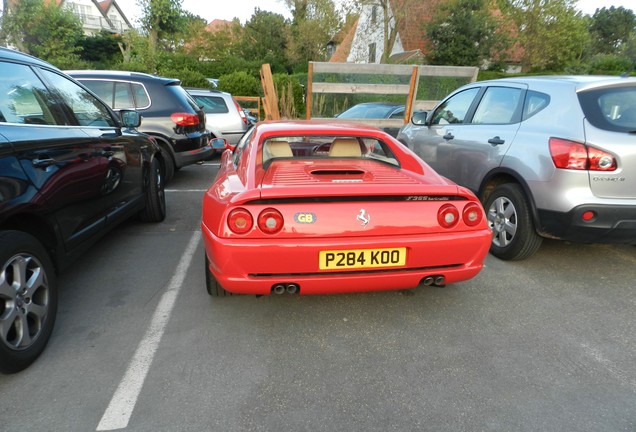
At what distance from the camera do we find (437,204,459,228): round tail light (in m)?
2.56

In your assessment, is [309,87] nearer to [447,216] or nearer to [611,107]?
[611,107]

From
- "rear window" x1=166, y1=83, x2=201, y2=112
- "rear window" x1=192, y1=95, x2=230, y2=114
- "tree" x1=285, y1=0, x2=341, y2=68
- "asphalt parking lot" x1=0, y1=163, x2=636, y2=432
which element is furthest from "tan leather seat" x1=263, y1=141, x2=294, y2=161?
"tree" x1=285, y1=0, x2=341, y2=68

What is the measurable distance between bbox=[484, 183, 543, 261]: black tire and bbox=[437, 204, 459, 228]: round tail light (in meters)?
1.40

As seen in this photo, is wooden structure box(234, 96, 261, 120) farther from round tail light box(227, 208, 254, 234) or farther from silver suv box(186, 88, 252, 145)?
round tail light box(227, 208, 254, 234)

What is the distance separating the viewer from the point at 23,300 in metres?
2.25

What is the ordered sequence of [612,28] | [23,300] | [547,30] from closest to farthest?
[23,300]
[547,30]
[612,28]

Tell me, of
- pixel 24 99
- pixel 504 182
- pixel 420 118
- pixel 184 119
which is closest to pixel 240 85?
pixel 184 119

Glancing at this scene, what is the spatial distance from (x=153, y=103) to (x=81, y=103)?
305 centimetres

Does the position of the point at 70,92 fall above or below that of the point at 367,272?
above

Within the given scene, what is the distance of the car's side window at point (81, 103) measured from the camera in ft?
10.9

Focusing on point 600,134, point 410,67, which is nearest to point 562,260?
point 600,134

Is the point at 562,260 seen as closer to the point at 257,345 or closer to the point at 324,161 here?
the point at 324,161

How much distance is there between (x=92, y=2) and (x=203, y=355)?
7169 centimetres

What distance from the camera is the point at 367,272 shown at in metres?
2.50
